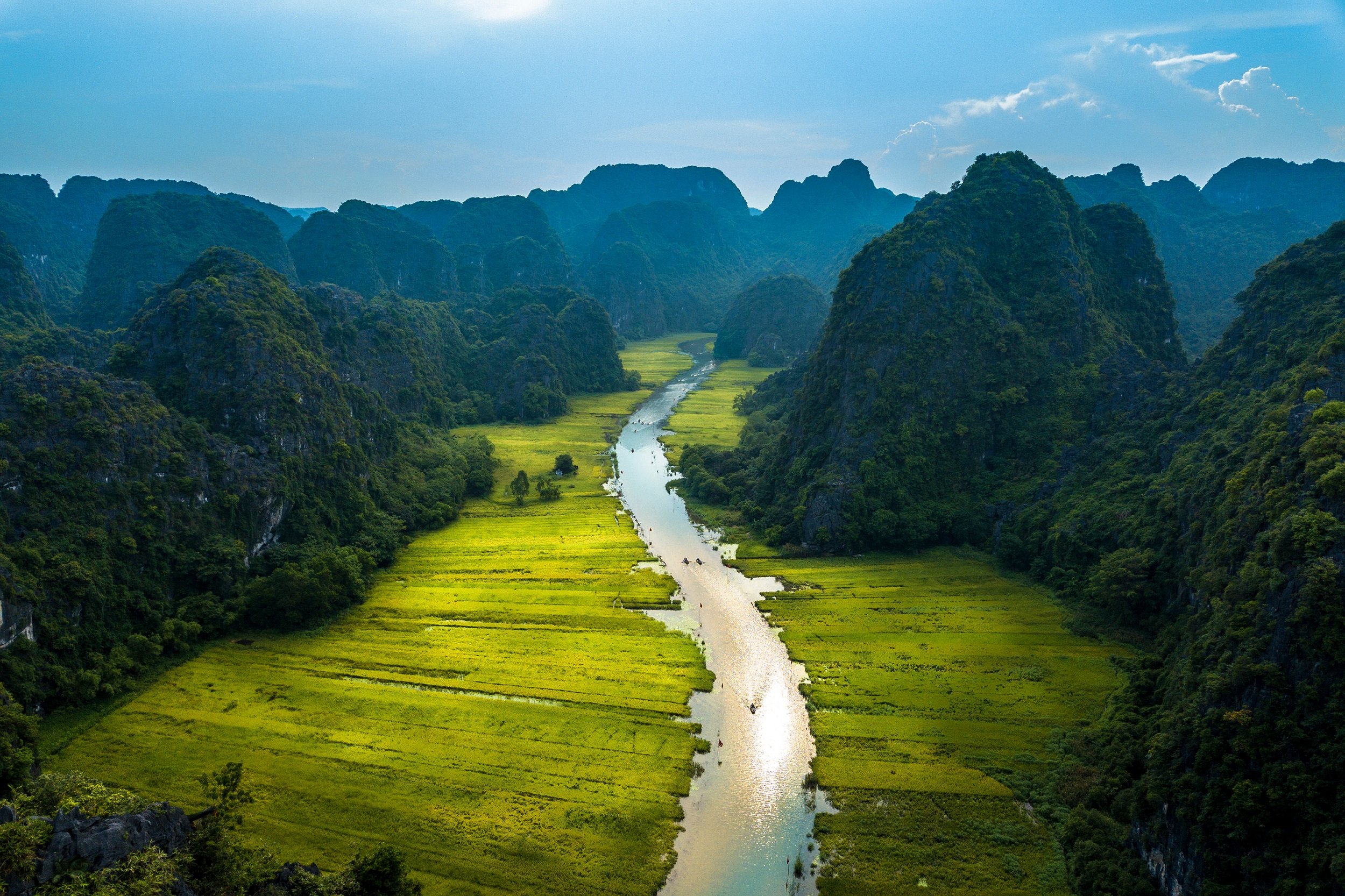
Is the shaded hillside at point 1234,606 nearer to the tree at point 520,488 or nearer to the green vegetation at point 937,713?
the green vegetation at point 937,713

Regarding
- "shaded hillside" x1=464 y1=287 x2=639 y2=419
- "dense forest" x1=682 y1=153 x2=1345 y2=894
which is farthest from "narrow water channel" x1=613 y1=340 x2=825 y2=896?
"shaded hillside" x1=464 y1=287 x2=639 y2=419

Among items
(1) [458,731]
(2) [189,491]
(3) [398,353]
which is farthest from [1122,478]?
(3) [398,353]

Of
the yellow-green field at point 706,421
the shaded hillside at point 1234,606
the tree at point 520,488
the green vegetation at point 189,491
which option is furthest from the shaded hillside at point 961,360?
the green vegetation at point 189,491

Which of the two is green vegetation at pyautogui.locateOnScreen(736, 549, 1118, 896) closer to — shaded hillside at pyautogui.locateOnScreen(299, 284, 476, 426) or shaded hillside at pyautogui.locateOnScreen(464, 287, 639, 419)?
shaded hillside at pyautogui.locateOnScreen(299, 284, 476, 426)

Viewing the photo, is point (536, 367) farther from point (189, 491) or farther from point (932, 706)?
point (932, 706)

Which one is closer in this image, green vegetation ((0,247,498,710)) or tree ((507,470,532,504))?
green vegetation ((0,247,498,710))

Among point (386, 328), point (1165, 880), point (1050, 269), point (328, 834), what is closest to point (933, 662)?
point (1165, 880)

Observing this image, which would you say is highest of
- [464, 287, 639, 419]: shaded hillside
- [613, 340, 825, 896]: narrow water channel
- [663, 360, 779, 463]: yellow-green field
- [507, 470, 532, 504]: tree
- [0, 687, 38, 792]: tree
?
[464, 287, 639, 419]: shaded hillside

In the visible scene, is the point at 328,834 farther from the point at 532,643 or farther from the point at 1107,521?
the point at 1107,521
